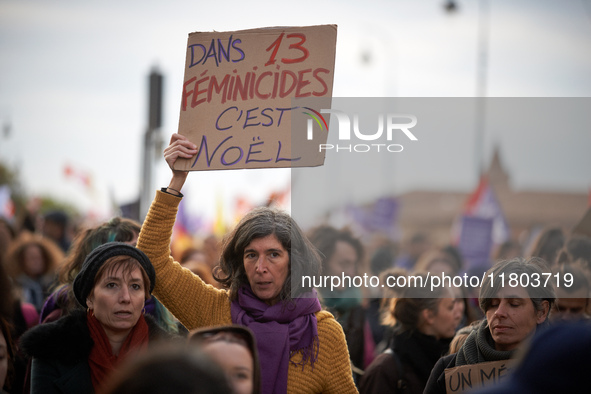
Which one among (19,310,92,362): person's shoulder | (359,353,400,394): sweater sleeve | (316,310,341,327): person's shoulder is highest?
(316,310,341,327): person's shoulder

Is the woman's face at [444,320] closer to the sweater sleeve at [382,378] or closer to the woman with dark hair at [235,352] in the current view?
the sweater sleeve at [382,378]

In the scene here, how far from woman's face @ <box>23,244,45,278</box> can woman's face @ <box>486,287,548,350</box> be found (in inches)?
201

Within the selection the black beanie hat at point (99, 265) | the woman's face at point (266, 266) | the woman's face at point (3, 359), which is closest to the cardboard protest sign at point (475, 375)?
the woman's face at point (266, 266)

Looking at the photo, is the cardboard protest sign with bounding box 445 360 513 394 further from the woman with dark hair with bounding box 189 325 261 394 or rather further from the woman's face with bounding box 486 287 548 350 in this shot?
the woman with dark hair with bounding box 189 325 261 394

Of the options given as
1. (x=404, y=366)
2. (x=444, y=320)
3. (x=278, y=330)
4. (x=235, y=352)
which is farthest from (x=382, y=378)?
(x=235, y=352)

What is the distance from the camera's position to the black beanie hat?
3361 millimetres

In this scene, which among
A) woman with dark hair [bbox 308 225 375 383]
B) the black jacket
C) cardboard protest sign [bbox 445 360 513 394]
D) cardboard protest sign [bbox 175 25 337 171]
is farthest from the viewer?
woman with dark hair [bbox 308 225 375 383]

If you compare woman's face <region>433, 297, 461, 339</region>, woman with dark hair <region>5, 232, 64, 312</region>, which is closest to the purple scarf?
woman's face <region>433, 297, 461, 339</region>

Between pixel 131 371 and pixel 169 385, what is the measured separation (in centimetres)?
11

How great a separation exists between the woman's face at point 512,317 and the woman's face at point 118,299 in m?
1.68

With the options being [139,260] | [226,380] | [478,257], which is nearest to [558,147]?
[139,260]

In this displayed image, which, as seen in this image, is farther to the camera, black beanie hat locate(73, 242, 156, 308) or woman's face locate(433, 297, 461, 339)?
woman's face locate(433, 297, 461, 339)

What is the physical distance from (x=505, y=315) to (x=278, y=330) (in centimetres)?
108

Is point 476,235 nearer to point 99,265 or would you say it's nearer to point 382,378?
point 382,378
